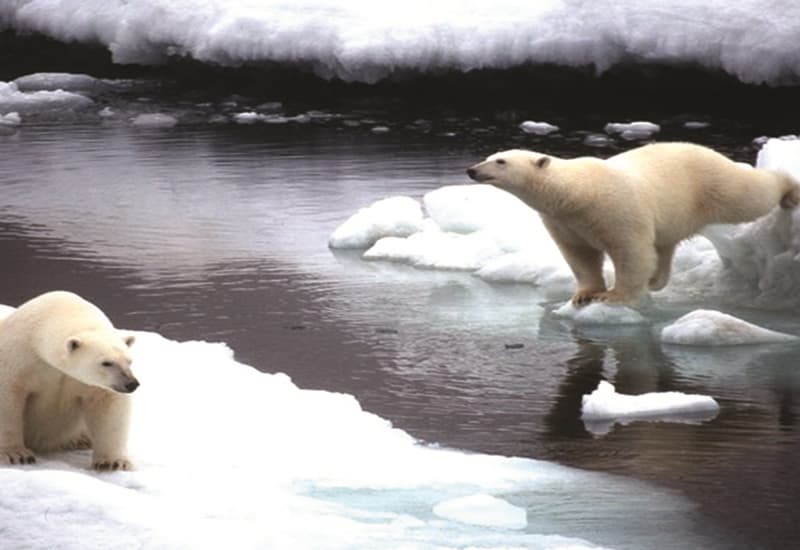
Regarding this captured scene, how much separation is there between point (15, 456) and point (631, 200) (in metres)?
3.56

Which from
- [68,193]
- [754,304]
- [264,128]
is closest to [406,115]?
[264,128]

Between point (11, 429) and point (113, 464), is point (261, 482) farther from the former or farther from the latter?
point (11, 429)

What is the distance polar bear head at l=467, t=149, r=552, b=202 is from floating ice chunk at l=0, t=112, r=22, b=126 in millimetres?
8833

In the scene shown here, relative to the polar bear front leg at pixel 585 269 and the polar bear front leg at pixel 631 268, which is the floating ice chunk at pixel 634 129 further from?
the polar bear front leg at pixel 631 268

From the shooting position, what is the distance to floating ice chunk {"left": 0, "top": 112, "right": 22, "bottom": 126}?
1555 cm

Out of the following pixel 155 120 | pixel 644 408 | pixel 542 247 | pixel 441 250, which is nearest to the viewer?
pixel 644 408

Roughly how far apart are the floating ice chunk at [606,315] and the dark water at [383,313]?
0.28 ft

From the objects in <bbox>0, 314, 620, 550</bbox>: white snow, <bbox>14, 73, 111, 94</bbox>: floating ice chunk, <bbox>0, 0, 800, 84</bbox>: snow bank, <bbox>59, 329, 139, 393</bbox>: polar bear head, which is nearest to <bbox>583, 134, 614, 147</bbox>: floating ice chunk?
<bbox>0, 0, 800, 84</bbox>: snow bank

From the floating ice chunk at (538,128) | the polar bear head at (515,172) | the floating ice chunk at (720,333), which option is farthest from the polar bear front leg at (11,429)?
the floating ice chunk at (538,128)

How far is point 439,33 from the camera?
15289 millimetres

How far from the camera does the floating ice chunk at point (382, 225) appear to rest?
31.1 feet

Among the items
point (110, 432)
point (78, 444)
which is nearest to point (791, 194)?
point (78, 444)

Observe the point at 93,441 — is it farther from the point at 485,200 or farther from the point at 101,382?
the point at 485,200

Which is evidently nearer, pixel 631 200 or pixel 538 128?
pixel 631 200
